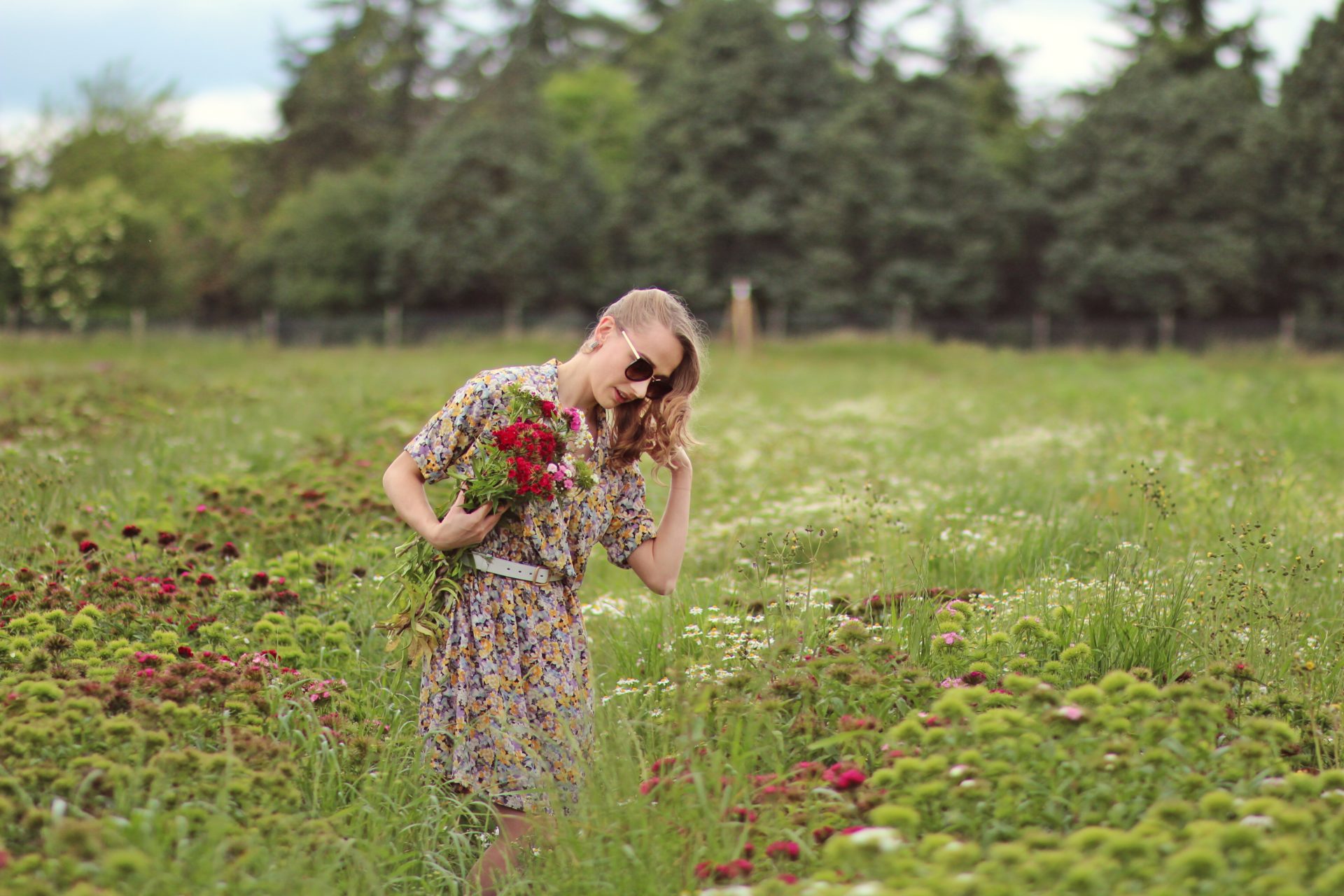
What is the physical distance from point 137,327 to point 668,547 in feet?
104

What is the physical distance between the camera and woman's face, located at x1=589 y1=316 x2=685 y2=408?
3.14 meters

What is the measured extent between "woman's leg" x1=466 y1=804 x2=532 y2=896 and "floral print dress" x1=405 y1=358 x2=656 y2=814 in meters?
0.04

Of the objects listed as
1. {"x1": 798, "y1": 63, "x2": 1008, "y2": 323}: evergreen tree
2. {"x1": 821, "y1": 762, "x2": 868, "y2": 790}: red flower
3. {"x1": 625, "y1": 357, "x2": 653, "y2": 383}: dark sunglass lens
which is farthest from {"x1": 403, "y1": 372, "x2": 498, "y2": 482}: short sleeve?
{"x1": 798, "y1": 63, "x2": 1008, "y2": 323}: evergreen tree

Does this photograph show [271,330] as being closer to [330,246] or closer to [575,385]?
[330,246]

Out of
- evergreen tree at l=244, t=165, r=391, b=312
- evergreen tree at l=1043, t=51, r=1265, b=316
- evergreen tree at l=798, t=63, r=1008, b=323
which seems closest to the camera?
evergreen tree at l=1043, t=51, r=1265, b=316

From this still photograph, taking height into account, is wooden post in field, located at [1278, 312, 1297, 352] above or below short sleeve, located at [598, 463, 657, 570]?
above

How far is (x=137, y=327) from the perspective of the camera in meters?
31.2

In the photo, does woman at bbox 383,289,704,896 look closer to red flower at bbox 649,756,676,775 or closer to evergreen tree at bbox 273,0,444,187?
red flower at bbox 649,756,676,775

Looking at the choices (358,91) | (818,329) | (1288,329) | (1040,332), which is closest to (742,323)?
(818,329)

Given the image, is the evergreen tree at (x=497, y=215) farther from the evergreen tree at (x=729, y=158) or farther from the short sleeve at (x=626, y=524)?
the short sleeve at (x=626, y=524)

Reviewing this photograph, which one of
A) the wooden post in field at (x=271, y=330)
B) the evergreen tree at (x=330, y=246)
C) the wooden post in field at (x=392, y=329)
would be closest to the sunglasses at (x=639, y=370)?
the wooden post in field at (x=392, y=329)

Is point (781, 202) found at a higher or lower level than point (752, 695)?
higher

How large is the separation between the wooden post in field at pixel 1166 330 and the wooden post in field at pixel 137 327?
27529 mm

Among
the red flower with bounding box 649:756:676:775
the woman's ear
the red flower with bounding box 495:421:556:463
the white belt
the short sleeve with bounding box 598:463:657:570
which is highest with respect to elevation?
the woman's ear
